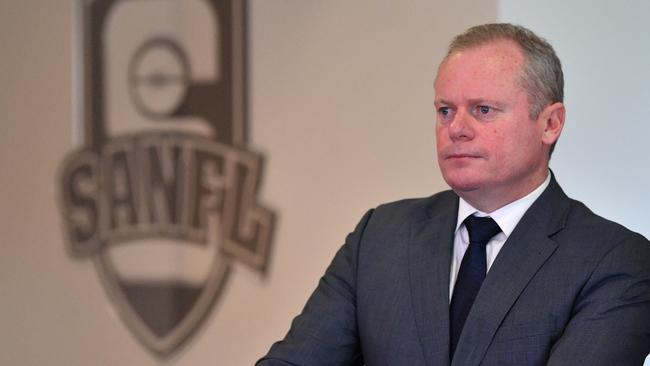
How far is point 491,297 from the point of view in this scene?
1.96 m

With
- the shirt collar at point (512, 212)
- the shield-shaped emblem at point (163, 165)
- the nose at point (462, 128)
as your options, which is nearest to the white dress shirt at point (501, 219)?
the shirt collar at point (512, 212)

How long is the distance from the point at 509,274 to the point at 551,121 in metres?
0.33

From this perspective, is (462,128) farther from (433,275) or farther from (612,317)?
(612,317)

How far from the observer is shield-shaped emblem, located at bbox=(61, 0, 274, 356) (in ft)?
11.1

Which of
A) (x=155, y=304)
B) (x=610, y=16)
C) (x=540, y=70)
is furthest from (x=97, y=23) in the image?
(x=540, y=70)

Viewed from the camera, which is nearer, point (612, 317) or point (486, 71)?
point (612, 317)

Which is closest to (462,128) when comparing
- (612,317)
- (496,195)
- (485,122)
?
(485,122)

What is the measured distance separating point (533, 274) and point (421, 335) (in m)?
0.24

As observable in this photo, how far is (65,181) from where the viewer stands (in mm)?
3738

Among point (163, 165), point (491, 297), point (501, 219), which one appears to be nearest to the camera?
point (491, 297)

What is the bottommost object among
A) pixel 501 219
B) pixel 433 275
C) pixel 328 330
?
pixel 328 330

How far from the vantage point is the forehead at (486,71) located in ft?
6.56

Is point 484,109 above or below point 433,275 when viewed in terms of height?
above

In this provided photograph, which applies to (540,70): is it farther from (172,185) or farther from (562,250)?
(172,185)
